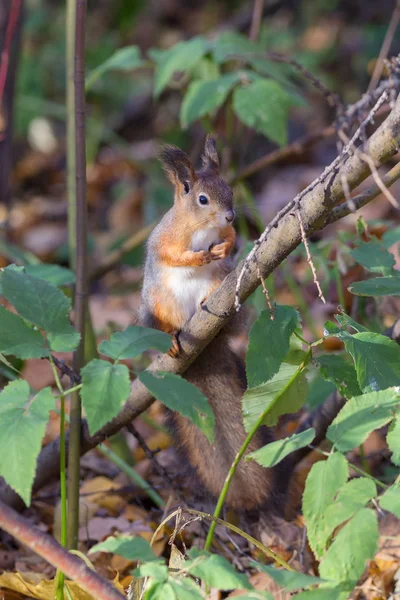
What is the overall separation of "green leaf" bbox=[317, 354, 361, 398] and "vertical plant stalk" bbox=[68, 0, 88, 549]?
2.10 ft

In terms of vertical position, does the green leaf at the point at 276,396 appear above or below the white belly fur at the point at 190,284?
below

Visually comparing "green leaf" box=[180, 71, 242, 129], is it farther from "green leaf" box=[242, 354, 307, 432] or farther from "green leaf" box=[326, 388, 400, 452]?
"green leaf" box=[326, 388, 400, 452]

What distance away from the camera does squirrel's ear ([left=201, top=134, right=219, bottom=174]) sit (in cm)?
241

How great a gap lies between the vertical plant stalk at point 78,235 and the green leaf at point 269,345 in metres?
0.56

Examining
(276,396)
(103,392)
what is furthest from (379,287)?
(103,392)

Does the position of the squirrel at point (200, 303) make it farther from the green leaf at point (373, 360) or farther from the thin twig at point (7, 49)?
the thin twig at point (7, 49)

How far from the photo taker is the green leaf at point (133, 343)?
1.43 m

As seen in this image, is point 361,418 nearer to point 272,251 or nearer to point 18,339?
point 272,251

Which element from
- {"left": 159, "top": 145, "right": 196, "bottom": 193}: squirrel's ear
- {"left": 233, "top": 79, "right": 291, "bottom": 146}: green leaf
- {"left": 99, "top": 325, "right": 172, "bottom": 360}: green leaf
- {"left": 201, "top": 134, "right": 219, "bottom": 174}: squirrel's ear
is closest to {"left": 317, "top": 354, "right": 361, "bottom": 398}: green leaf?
{"left": 99, "top": 325, "right": 172, "bottom": 360}: green leaf

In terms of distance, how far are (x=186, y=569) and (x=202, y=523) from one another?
1.15 meters

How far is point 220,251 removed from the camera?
2.10 meters

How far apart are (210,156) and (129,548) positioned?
1.46 meters

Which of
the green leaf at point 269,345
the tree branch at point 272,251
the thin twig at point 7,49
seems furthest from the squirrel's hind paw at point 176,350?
the thin twig at point 7,49

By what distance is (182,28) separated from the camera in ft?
24.1
